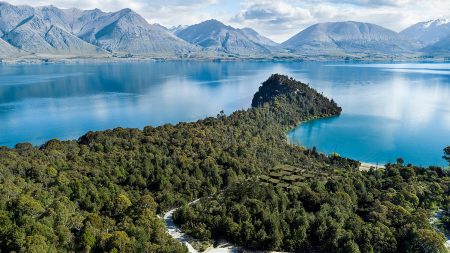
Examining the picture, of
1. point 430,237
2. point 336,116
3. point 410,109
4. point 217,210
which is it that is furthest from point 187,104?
point 430,237

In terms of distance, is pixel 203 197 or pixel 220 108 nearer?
pixel 203 197

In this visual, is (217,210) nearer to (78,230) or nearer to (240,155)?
(78,230)

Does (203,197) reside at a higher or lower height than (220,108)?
higher

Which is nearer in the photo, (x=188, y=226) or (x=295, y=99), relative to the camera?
(x=188, y=226)

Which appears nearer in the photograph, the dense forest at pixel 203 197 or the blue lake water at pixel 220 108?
the dense forest at pixel 203 197
